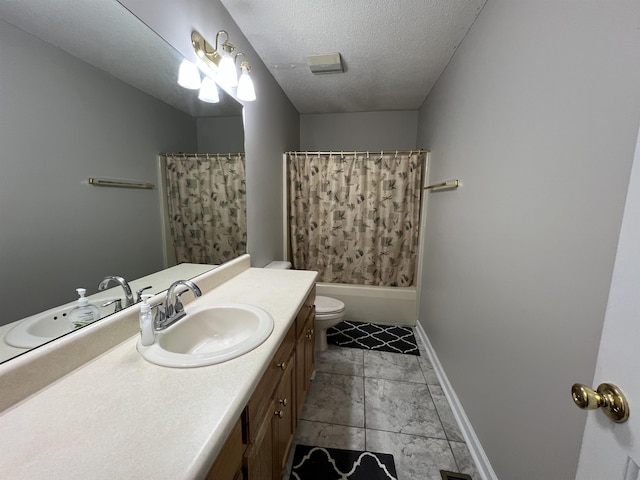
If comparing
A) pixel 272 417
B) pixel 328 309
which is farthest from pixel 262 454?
pixel 328 309

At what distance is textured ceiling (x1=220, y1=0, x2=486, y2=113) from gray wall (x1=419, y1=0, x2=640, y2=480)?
247 mm

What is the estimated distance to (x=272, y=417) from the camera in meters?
0.91

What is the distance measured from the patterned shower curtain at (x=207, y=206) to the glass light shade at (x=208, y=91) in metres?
0.28

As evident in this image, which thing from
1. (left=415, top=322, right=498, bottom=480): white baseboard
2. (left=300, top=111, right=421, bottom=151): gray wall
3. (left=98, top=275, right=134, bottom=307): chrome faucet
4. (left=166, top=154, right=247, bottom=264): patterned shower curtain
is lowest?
(left=415, top=322, right=498, bottom=480): white baseboard

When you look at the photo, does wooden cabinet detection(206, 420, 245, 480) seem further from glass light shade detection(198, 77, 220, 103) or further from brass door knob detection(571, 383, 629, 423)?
glass light shade detection(198, 77, 220, 103)

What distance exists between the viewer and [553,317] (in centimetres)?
79

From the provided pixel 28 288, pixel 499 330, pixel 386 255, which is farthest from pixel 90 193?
pixel 386 255

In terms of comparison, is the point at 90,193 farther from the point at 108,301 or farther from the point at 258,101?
the point at 258,101

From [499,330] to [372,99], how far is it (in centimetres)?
243

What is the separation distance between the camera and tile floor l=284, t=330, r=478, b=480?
128 cm

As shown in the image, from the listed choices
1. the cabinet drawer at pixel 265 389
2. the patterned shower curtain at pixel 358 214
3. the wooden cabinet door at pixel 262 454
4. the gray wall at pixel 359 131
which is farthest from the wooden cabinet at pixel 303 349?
the gray wall at pixel 359 131

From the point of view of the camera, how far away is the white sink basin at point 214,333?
79cm

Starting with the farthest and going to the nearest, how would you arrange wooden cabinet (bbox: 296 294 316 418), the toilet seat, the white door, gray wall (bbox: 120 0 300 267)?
the toilet seat < wooden cabinet (bbox: 296 294 316 418) < gray wall (bbox: 120 0 300 267) < the white door

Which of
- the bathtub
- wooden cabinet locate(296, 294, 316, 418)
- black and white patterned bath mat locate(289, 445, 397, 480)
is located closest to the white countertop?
wooden cabinet locate(296, 294, 316, 418)
